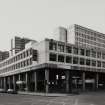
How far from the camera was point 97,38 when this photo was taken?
12444cm

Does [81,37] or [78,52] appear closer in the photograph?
[78,52]

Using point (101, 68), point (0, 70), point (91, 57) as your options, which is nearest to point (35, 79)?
point (91, 57)

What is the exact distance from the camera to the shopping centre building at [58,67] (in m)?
56.9

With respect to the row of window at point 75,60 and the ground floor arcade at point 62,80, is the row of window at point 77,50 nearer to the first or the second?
the row of window at point 75,60

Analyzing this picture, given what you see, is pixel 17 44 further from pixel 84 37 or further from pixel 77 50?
pixel 77 50

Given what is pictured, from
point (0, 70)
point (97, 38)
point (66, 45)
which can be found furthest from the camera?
Result: point (97, 38)

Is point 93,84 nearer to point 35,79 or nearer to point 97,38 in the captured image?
point 35,79

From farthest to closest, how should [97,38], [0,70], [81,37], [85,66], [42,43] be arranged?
[97,38]
[81,37]
[0,70]
[85,66]
[42,43]

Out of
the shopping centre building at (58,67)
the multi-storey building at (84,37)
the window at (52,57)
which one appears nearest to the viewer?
the window at (52,57)

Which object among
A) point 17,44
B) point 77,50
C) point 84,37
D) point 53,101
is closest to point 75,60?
point 77,50

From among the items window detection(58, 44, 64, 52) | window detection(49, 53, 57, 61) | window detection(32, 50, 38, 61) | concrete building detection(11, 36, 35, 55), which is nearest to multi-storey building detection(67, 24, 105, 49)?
window detection(58, 44, 64, 52)

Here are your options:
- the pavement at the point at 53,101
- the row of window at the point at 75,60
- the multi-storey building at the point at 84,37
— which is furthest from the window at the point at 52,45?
the multi-storey building at the point at 84,37

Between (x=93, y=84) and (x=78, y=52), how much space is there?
51.4ft

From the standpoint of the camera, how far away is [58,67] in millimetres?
56562
